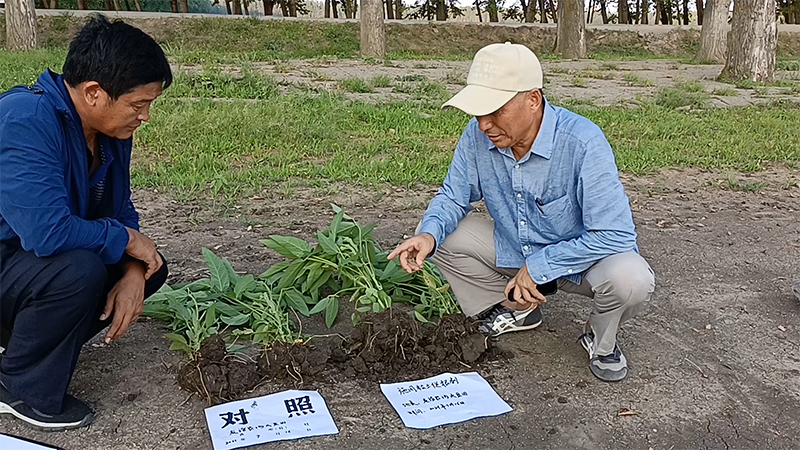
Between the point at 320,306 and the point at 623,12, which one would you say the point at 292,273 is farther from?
the point at 623,12

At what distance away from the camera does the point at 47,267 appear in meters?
2.20

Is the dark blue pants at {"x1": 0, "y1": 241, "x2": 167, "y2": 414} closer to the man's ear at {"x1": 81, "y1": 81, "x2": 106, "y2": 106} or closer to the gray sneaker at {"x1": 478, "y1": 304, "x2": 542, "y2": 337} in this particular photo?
the man's ear at {"x1": 81, "y1": 81, "x2": 106, "y2": 106}

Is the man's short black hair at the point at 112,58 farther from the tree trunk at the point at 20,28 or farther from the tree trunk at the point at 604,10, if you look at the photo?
the tree trunk at the point at 604,10

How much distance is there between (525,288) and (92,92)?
1.53 m

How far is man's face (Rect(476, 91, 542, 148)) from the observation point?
250 cm

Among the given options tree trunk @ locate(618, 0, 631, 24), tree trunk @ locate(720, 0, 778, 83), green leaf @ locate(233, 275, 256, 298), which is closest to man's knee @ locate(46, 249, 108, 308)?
green leaf @ locate(233, 275, 256, 298)

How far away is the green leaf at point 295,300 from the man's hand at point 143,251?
0.69m

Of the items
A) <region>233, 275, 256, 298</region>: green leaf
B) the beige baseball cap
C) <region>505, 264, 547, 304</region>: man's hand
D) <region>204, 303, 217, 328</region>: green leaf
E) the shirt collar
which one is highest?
the beige baseball cap

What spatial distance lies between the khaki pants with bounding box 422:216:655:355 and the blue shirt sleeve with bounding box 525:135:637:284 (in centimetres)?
6

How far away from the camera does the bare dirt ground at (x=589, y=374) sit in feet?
7.82

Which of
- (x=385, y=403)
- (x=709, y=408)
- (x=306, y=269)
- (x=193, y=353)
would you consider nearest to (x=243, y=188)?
(x=306, y=269)

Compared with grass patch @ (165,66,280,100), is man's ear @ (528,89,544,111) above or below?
above

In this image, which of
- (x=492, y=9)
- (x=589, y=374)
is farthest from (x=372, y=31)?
(x=492, y=9)

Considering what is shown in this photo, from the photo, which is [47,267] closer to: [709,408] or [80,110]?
[80,110]
